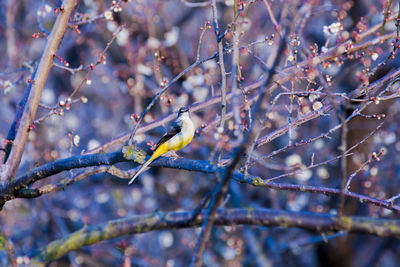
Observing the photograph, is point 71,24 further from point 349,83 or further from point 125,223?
point 349,83

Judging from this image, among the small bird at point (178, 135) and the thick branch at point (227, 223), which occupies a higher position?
the small bird at point (178, 135)

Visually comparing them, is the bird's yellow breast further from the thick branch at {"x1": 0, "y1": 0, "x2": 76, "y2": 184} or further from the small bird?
the thick branch at {"x1": 0, "y1": 0, "x2": 76, "y2": 184}

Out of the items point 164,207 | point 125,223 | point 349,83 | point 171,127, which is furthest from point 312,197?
point 125,223

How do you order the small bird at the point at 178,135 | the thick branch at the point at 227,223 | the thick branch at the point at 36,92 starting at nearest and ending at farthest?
the thick branch at the point at 227,223, the thick branch at the point at 36,92, the small bird at the point at 178,135

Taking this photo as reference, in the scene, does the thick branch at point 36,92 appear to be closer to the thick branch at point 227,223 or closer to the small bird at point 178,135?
the thick branch at point 227,223

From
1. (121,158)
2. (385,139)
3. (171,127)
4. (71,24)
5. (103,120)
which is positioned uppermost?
(103,120)

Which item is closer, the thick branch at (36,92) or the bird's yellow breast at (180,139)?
the thick branch at (36,92)

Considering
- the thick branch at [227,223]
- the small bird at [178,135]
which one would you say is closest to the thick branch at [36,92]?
the thick branch at [227,223]

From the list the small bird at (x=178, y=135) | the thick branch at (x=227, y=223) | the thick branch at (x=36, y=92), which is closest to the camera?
the thick branch at (x=227, y=223)

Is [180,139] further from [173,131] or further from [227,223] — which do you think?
[227,223]

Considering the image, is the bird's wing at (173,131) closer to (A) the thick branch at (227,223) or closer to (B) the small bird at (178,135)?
(B) the small bird at (178,135)

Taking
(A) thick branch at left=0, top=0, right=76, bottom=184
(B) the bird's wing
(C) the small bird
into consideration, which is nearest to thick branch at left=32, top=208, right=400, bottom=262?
(A) thick branch at left=0, top=0, right=76, bottom=184
